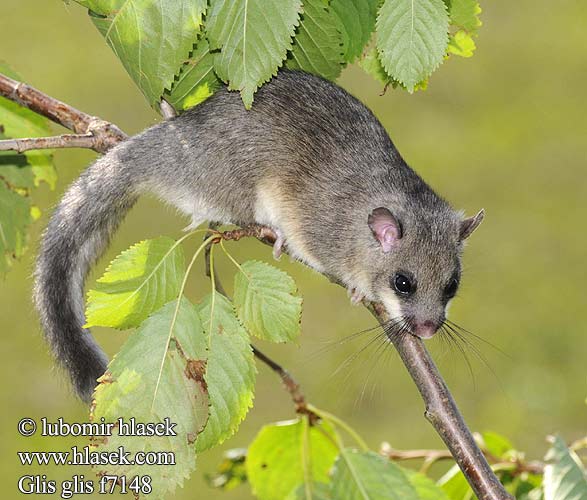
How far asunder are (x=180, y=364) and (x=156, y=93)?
25.9 inches

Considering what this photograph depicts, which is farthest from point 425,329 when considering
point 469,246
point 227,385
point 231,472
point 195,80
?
point 469,246

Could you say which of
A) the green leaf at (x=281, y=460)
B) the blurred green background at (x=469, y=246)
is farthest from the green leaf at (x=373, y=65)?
the blurred green background at (x=469, y=246)

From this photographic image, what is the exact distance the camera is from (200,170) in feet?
10.8

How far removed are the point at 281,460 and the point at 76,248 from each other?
0.96 metres

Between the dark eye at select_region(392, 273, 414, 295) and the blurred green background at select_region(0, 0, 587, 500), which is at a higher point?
the blurred green background at select_region(0, 0, 587, 500)

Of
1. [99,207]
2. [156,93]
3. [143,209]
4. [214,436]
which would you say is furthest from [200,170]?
[143,209]

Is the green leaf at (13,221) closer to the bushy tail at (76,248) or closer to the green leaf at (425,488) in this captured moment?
the bushy tail at (76,248)

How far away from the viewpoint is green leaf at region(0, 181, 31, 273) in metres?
3.20

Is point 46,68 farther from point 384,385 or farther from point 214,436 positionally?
point 214,436

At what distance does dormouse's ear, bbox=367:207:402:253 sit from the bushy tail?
86 cm

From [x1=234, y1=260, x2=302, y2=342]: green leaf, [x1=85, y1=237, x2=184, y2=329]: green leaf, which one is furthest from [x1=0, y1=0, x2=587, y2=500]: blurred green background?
[x1=85, y1=237, x2=184, y2=329]: green leaf

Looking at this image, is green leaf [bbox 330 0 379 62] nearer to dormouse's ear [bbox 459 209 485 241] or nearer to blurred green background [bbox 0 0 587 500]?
dormouse's ear [bbox 459 209 485 241]

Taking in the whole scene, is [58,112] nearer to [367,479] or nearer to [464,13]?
[464,13]

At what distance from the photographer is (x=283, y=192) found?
3465 millimetres
